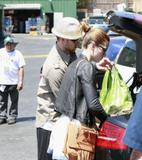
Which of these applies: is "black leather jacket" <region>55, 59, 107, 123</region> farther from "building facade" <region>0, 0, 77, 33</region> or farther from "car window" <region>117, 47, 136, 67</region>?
"building facade" <region>0, 0, 77, 33</region>

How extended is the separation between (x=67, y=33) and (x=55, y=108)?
23.8 inches

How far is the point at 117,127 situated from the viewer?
12.7 feet

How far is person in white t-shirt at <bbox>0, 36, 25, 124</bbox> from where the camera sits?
982 cm

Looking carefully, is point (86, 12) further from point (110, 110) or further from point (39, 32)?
point (110, 110)

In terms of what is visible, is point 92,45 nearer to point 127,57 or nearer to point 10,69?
point 10,69

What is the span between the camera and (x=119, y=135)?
3850 mm

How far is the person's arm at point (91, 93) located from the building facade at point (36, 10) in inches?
2562

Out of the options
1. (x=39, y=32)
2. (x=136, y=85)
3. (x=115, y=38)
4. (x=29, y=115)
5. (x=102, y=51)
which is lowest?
(x=39, y=32)

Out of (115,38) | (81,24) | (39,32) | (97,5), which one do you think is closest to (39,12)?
(39,32)

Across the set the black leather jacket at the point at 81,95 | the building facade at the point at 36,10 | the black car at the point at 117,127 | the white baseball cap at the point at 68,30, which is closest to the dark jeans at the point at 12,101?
Answer: the white baseball cap at the point at 68,30

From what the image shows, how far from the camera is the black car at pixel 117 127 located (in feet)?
12.4

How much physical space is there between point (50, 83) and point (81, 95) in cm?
47

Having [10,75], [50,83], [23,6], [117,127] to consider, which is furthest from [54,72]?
[23,6]

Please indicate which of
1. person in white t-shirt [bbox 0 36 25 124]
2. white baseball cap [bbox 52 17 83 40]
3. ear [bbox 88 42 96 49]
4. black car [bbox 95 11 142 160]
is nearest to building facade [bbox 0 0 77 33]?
person in white t-shirt [bbox 0 36 25 124]
